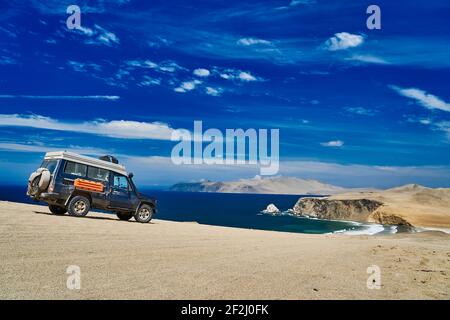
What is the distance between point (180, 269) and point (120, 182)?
12342 mm

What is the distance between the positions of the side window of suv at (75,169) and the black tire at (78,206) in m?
1.16

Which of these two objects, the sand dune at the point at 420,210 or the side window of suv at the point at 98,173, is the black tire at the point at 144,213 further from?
the sand dune at the point at 420,210

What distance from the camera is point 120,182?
2170 centimetres

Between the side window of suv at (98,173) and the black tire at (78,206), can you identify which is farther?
the side window of suv at (98,173)

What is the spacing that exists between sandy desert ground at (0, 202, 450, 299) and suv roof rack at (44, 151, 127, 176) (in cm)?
403

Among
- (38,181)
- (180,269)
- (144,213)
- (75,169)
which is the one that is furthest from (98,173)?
(180,269)

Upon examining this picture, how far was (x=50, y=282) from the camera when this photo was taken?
820 centimetres

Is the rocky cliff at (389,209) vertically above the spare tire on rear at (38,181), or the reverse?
the spare tire on rear at (38,181)

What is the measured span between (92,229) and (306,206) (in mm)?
166217

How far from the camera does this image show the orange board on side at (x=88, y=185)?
2005cm

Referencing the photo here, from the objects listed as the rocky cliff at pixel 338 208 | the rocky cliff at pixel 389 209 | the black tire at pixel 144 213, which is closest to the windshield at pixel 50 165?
the black tire at pixel 144 213

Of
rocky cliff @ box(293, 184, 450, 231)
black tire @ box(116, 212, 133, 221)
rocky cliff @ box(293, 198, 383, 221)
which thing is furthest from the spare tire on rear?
rocky cliff @ box(293, 198, 383, 221)

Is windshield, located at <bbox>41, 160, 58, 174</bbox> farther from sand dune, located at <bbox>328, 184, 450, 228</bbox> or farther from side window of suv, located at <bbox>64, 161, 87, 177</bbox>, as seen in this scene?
sand dune, located at <bbox>328, 184, 450, 228</bbox>
